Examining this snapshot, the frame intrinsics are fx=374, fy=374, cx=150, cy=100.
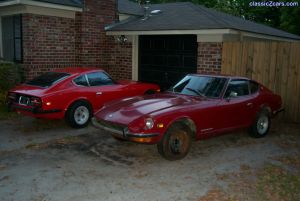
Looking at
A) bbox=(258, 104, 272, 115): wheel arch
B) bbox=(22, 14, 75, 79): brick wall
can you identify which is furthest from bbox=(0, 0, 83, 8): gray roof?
bbox=(258, 104, 272, 115): wheel arch

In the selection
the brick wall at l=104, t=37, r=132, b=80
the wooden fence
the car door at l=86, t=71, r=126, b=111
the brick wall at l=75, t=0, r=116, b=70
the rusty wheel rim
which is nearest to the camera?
the rusty wheel rim

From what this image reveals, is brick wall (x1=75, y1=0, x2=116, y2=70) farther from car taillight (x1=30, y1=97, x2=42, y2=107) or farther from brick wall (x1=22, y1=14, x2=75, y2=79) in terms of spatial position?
car taillight (x1=30, y1=97, x2=42, y2=107)

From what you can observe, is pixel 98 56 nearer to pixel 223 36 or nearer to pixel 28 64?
pixel 28 64

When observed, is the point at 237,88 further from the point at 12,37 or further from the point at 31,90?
the point at 12,37

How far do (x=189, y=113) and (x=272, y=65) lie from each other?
15.7 ft

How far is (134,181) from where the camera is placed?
18.9ft

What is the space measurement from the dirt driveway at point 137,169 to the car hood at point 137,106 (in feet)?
2.48

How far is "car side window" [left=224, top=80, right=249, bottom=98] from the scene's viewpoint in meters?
7.82

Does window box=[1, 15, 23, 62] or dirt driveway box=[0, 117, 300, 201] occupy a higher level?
window box=[1, 15, 23, 62]

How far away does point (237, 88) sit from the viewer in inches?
321

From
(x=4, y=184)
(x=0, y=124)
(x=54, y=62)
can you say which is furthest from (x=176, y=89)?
(x=54, y=62)

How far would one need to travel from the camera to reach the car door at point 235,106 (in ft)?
24.8

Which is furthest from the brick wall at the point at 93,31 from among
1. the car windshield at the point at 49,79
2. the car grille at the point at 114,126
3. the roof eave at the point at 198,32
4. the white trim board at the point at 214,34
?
the car grille at the point at 114,126

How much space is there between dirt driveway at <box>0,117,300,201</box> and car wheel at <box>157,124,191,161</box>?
15 cm
